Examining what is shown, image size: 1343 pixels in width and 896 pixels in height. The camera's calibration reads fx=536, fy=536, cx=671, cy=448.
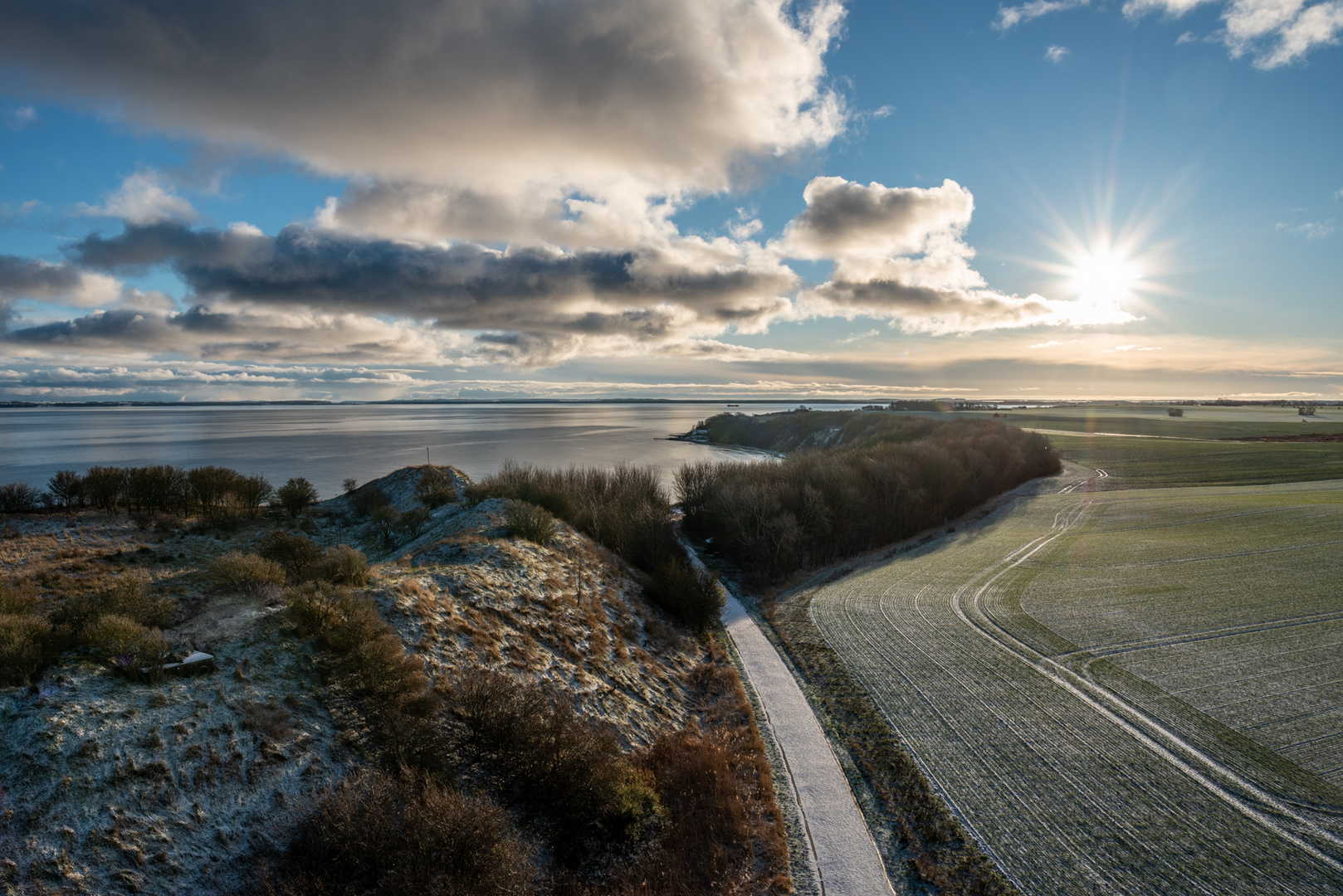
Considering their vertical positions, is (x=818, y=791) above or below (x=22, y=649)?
below

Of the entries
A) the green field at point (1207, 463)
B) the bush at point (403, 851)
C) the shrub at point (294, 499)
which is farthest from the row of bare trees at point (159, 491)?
the green field at point (1207, 463)

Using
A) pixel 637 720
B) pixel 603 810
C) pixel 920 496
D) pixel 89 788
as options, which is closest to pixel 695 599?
pixel 637 720

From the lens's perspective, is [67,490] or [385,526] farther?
[385,526]

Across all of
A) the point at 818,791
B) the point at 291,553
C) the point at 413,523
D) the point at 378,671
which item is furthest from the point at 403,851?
the point at 413,523

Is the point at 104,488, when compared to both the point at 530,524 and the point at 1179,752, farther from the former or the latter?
the point at 1179,752

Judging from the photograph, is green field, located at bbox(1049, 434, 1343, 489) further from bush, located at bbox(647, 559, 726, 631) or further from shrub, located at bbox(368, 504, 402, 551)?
shrub, located at bbox(368, 504, 402, 551)

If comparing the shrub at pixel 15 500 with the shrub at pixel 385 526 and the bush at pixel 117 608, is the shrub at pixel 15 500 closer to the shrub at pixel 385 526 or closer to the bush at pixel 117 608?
the shrub at pixel 385 526
